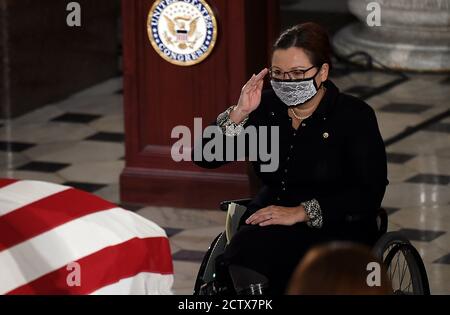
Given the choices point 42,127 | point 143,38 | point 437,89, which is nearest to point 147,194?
point 143,38

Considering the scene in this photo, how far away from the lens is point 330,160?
15.0 ft

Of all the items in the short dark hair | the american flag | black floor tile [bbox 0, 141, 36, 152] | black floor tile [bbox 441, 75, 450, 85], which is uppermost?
the short dark hair

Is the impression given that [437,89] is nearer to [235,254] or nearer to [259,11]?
[259,11]

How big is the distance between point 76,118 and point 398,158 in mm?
2383

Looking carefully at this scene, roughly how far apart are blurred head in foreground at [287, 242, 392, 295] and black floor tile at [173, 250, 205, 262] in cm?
354

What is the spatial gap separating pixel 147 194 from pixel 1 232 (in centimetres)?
365

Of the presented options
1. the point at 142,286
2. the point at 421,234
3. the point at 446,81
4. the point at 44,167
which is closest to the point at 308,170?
the point at 142,286

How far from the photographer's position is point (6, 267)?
3543mm

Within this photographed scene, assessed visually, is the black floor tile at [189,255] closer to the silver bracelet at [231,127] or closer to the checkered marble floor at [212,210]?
the checkered marble floor at [212,210]

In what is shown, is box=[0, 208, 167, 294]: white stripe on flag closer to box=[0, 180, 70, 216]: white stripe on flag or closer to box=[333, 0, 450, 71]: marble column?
box=[0, 180, 70, 216]: white stripe on flag

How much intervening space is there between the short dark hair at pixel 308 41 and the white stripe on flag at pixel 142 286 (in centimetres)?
93

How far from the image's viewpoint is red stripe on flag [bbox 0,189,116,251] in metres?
3.67

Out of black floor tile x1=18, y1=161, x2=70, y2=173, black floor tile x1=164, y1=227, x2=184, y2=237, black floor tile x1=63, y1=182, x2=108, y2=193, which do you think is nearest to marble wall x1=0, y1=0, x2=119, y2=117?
black floor tile x1=18, y1=161, x2=70, y2=173

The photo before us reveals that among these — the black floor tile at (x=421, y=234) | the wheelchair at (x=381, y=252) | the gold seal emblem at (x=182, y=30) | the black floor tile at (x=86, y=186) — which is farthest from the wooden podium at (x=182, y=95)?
the wheelchair at (x=381, y=252)
